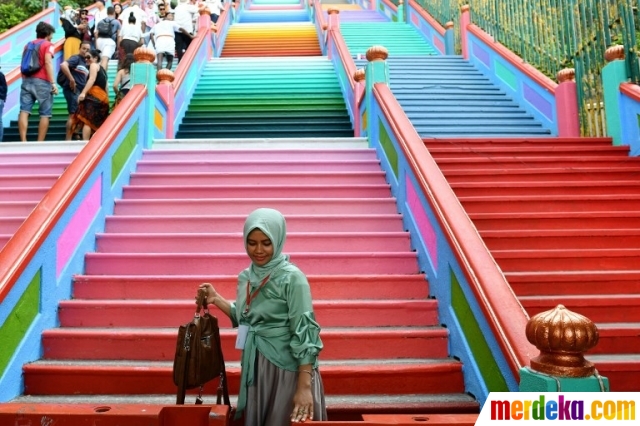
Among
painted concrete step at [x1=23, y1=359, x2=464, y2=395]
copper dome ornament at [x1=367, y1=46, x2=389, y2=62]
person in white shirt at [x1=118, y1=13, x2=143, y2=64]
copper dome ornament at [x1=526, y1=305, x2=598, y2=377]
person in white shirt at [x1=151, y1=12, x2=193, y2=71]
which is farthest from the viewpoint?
person in white shirt at [x1=151, y1=12, x2=193, y2=71]

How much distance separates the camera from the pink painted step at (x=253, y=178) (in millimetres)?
5824

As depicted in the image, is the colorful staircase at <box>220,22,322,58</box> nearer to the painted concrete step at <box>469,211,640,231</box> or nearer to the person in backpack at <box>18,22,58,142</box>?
the person in backpack at <box>18,22,58,142</box>

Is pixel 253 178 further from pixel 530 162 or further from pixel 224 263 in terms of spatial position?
pixel 530 162

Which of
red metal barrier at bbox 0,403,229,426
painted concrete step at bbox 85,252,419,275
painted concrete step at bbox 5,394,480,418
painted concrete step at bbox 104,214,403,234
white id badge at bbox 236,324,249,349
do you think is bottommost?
painted concrete step at bbox 5,394,480,418

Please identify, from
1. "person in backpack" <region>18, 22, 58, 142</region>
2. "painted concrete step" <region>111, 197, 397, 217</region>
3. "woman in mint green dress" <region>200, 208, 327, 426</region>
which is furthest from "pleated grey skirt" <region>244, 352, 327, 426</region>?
"person in backpack" <region>18, 22, 58, 142</region>

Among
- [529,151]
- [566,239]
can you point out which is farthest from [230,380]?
[529,151]

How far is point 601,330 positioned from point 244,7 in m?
19.1

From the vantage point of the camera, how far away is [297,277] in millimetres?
2338

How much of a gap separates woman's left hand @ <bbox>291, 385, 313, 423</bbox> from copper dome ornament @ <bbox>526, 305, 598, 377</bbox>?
0.94 metres

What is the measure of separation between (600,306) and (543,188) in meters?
1.88

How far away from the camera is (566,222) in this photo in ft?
15.6

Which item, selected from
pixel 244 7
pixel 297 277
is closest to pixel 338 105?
pixel 297 277

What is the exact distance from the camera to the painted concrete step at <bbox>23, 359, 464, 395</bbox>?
338 cm

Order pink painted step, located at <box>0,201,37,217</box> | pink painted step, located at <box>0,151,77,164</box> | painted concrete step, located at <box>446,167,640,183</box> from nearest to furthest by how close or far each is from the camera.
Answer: pink painted step, located at <box>0,201,37,217</box>
painted concrete step, located at <box>446,167,640,183</box>
pink painted step, located at <box>0,151,77,164</box>
